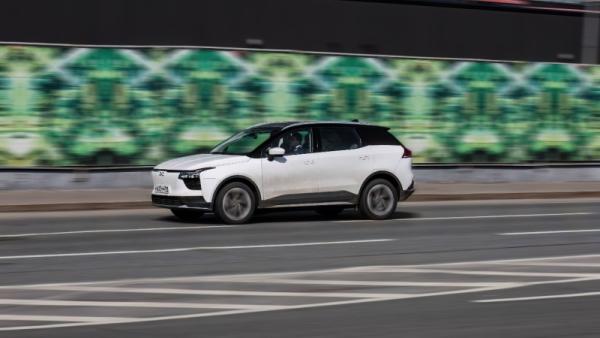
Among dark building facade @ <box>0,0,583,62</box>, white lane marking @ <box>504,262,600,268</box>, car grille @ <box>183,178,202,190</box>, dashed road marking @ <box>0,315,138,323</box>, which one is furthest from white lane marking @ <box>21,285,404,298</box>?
dark building facade @ <box>0,0,583,62</box>

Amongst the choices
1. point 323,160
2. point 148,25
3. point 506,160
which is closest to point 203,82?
point 148,25

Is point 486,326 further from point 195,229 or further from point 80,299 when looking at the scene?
point 195,229

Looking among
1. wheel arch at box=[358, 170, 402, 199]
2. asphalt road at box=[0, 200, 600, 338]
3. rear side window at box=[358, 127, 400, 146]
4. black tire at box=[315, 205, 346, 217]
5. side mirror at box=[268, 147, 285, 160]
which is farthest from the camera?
black tire at box=[315, 205, 346, 217]

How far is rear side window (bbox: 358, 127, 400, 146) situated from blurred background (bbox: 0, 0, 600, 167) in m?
6.08

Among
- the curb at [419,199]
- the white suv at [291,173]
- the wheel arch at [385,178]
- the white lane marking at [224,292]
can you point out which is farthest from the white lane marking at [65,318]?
the curb at [419,199]

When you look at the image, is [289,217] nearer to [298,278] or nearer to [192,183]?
[192,183]

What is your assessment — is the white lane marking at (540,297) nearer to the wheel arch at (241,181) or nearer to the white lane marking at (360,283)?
the white lane marking at (360,283)

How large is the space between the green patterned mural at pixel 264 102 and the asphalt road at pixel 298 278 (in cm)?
499

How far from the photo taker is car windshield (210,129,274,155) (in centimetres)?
1575

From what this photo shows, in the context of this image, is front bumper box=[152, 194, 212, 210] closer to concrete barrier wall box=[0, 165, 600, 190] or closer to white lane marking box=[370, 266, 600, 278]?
white lane marking box=[370, 266, 600, 278]

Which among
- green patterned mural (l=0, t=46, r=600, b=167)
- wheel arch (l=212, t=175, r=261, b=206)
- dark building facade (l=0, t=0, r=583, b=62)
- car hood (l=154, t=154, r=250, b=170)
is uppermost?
dark building facade (l=0, t=0, r=583, b=62)

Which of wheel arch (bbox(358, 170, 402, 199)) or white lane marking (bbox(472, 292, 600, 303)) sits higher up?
wheel arch (bbox(358, 170, 402, 199))

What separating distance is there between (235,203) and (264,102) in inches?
295

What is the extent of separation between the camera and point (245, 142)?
16.0 m
